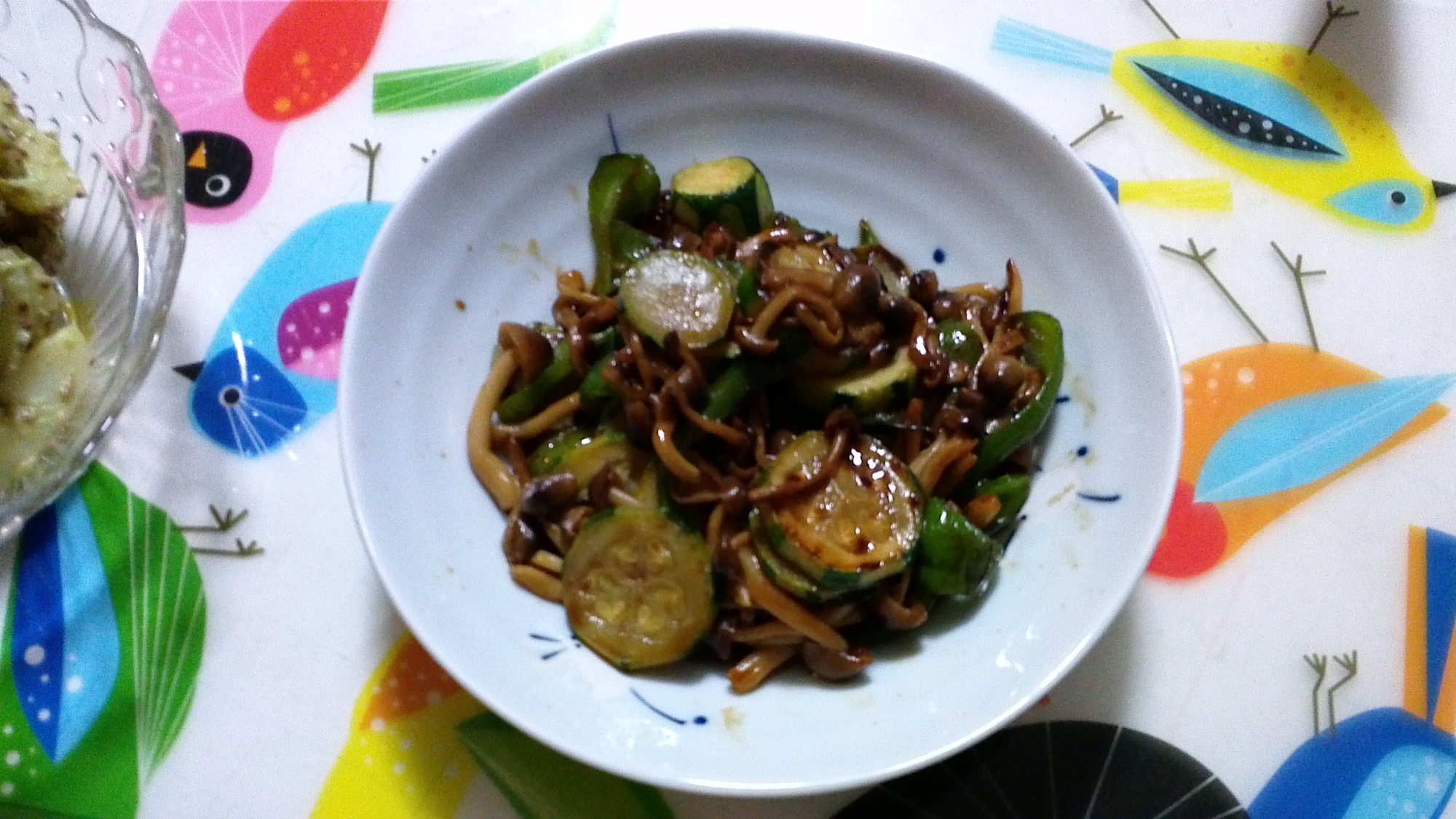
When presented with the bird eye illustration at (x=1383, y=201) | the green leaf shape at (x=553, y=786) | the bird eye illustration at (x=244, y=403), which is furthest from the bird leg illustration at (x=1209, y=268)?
the bird eye illustration at (x=244, y=403)

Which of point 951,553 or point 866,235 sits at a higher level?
point 866,235

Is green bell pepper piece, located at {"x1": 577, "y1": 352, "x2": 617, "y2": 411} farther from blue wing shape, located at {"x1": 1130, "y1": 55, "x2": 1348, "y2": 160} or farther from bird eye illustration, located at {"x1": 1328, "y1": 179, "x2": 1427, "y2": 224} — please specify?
bird eye illustration, located at {"x1": 1328, "y1": 179, "x2": 1427, "y2": 224}

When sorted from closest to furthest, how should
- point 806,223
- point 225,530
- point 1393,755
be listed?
point 1393,755 → point 225,530 → point 806,223

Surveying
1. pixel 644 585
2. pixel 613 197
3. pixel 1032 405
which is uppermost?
pixel 613 197

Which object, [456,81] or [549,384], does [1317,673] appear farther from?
[456,81]

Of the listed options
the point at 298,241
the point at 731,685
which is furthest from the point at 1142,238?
the point at 298,241

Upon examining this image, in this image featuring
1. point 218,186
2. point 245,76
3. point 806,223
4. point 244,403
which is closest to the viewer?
point 244,403

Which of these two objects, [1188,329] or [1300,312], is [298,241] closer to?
[1188,329]

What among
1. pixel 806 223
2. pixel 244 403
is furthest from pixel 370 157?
pixel 806 223

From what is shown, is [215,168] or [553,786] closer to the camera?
[553,786]
